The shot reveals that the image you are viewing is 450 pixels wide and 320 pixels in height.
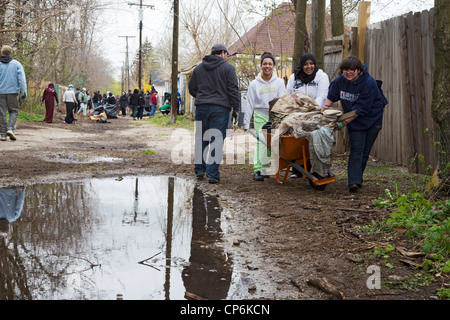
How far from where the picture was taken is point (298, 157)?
23.2 ft

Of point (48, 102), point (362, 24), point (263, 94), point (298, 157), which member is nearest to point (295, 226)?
point (298, 157)

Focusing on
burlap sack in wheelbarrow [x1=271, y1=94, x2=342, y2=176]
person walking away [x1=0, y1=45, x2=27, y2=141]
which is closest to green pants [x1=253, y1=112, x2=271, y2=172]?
burlap sack in wheelbarrow [x1=271, y1=94, x2=342, y2=176]

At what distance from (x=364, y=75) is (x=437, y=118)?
1242 millimetres

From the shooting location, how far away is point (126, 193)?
683 cm

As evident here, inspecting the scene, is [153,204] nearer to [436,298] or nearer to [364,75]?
[364,75]

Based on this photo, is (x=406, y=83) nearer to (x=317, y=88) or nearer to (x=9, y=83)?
(x=317, y=88)

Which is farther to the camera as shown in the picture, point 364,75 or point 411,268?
point 364,75

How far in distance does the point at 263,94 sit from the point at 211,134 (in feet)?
3.38

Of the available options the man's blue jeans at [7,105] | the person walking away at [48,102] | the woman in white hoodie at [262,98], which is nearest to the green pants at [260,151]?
the woman in white hoodie at [262,98]

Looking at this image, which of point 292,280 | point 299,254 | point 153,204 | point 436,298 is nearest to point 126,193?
point 153,204

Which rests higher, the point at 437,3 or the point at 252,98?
the point at 437,3

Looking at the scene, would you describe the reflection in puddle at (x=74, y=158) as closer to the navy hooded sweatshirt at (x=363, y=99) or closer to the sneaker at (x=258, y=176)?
the sneaker at (x=258, y=176)

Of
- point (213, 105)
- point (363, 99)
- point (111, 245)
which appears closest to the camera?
point (111, 245)

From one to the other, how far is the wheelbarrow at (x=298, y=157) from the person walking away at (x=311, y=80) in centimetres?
93
